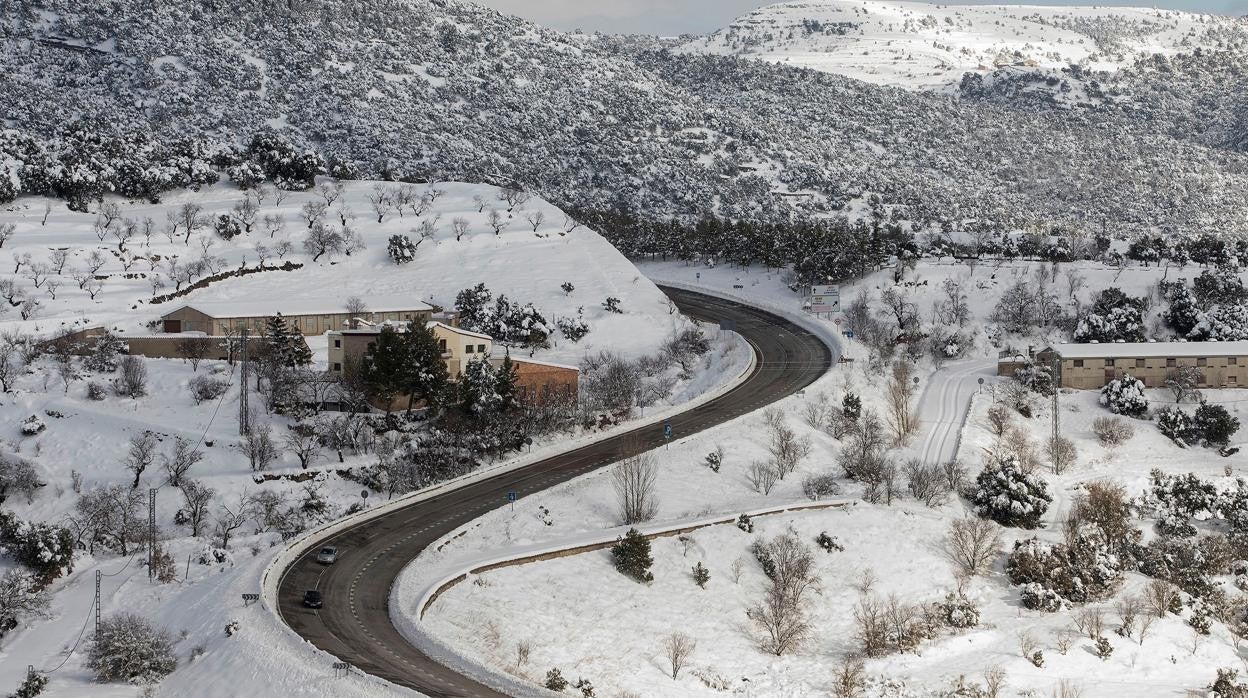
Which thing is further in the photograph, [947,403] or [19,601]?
[947,403]

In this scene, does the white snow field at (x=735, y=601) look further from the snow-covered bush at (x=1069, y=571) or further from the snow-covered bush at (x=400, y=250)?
the snow-covered bush at (x=400, y=250)

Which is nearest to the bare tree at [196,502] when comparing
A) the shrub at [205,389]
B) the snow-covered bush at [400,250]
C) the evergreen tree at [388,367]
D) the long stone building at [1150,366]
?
the shrub at [205,389]

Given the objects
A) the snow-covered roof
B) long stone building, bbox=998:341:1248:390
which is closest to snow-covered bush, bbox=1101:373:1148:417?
long stone building, bbox=998:341:1248:390

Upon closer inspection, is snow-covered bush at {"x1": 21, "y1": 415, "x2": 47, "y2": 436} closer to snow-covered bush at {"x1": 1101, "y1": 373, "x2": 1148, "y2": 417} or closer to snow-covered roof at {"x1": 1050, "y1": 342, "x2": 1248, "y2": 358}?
snow-covered roof at {"x1": 1050, "y1": 342, "x2": 1248, "y2": 358}

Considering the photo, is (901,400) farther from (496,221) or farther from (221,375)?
(496,221)

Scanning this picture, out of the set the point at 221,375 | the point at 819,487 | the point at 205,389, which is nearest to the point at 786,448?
the point at 819,487

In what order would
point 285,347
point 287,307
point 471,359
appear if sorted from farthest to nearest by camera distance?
1. point 287,307
2. point 471,359
3. point 285,347
